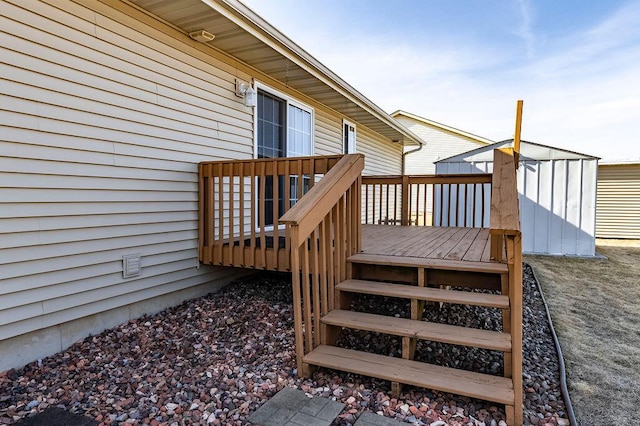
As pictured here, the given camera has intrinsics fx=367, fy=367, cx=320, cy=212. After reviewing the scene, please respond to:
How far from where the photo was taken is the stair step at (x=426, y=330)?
220 centimetres

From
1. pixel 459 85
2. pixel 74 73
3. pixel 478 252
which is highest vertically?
pixel 459 85

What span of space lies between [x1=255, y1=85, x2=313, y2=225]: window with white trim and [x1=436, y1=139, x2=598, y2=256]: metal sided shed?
4.32 metres

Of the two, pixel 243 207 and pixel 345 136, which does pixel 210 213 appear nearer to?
pixel 243 207

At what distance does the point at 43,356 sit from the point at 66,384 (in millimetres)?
578

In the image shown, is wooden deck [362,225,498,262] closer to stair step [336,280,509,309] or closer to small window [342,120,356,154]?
stair step [336,280,509,309]

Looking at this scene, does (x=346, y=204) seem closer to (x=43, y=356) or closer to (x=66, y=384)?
(x=66, y=384)

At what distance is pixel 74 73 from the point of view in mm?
2963

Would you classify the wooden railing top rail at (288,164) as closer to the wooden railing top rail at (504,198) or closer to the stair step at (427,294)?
the stair step at (427,294)

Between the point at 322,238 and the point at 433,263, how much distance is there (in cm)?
93

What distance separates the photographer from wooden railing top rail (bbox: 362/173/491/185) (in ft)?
16.3

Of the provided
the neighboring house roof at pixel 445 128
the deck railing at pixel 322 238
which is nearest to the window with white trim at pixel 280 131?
the deck railing at pixel 322 238

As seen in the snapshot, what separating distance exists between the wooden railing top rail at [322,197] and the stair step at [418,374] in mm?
842

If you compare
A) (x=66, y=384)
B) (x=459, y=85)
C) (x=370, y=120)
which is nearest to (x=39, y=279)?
(x=66, y=384)

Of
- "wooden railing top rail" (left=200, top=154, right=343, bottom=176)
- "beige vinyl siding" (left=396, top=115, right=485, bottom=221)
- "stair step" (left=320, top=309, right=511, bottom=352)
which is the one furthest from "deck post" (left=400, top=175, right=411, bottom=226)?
"beige vinyl siding" (left=396, top=115, right=485, bottom=221)
